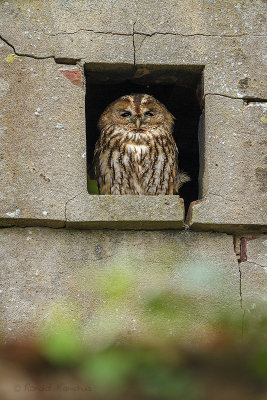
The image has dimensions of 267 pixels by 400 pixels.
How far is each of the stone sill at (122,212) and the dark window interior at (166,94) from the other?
85cm

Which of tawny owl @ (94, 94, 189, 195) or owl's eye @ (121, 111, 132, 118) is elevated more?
owl's eye @ (121, 111, 132, 118)

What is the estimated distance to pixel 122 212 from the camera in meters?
3.52

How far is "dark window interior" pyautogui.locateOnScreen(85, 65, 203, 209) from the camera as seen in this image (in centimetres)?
403

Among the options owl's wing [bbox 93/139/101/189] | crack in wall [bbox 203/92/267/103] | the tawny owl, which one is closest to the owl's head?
the tawny owl

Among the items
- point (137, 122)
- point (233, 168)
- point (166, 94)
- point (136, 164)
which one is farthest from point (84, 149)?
point (166, 94)

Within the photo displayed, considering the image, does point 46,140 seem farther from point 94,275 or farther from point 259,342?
point 259,342

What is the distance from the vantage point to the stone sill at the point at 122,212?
351cm

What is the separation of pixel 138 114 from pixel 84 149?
0.97m

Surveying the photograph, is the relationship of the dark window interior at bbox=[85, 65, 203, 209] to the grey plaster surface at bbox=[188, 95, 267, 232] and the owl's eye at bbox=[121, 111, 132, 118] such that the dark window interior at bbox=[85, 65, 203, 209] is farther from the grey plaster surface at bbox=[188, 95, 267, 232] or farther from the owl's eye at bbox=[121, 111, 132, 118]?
the grey plaster surface at bbox=[188, 95, 267, 232]

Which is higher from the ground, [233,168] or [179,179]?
[233,168]

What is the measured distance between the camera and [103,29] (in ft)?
12.8

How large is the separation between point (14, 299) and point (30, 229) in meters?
0.38

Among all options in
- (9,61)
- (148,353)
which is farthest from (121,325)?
(148,353)

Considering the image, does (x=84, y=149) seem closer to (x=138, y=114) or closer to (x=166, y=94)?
(x=138, y=114)
